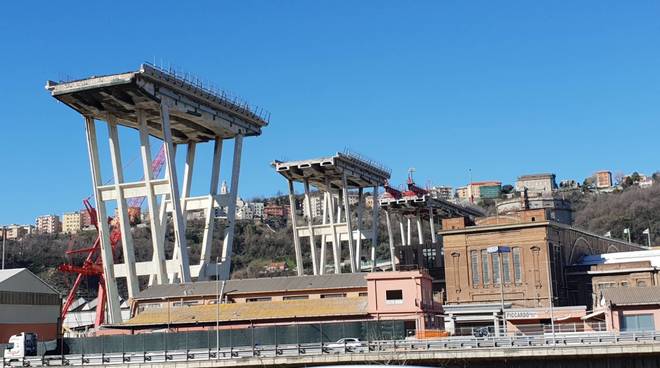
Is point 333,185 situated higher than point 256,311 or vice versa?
point 333,185

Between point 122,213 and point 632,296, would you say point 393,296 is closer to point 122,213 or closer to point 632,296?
point 632,296

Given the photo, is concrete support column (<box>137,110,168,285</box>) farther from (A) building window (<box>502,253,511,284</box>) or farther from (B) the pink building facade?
(A) building window (<box>502,253,511,284</box>)

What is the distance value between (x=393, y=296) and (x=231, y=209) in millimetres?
27672

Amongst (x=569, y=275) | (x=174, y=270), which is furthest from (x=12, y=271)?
(x=569, y=275)

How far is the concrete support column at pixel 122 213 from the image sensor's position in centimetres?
8031

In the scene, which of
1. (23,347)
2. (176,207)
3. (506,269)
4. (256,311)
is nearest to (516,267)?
(506,269)

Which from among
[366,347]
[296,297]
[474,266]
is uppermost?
[474,266]

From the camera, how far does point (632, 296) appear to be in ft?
201

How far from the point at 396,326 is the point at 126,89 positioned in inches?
1394

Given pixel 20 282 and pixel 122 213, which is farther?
pixel 122 213

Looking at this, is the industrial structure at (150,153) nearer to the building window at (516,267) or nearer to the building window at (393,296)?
the building window at (393,296)

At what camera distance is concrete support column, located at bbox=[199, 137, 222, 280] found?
86.8m

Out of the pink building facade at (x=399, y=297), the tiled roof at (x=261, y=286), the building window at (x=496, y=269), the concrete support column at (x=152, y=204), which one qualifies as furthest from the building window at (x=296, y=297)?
the building window at (x=496, y=269)

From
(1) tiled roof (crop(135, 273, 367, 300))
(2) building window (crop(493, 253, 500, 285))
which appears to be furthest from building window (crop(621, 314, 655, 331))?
(2) building window (crop(493, 253, 500, 285))
